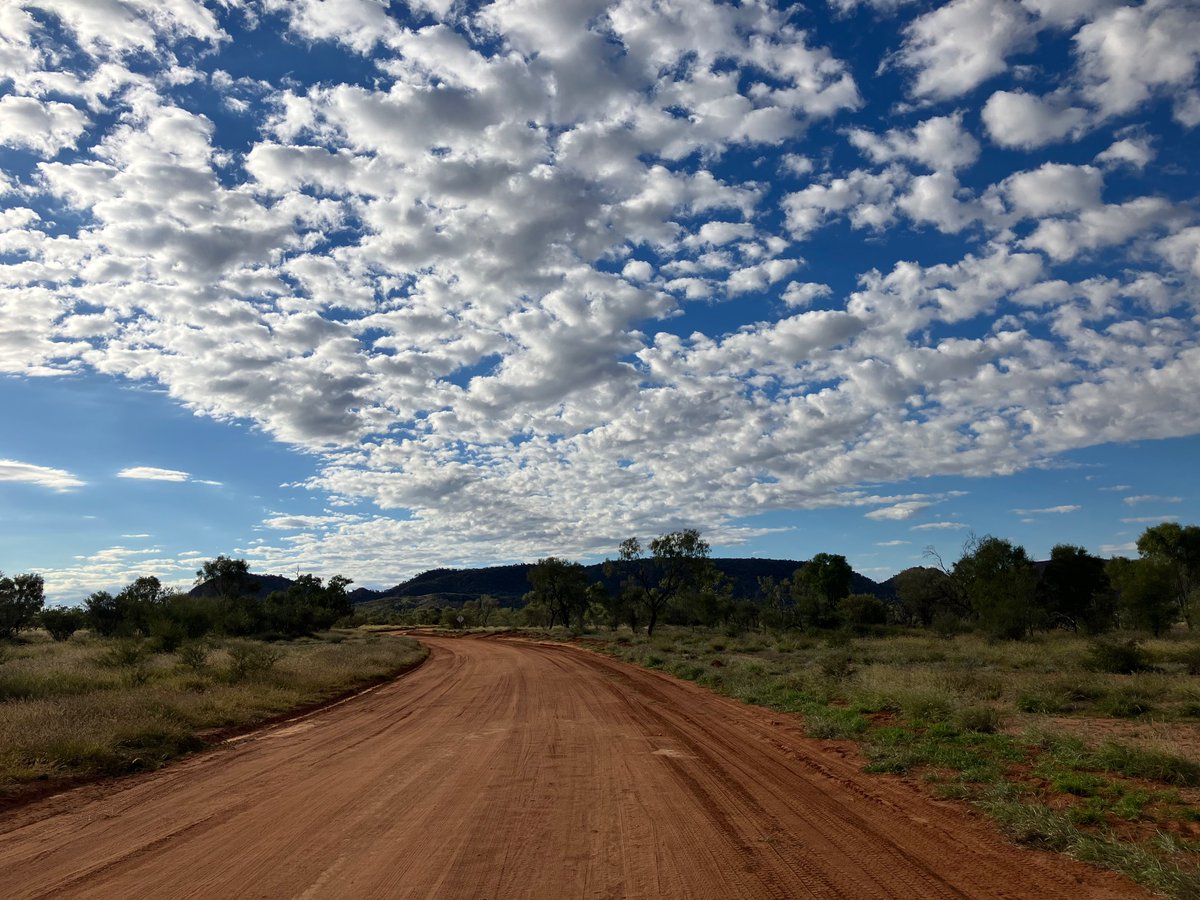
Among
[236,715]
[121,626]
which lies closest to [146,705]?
[236,715]

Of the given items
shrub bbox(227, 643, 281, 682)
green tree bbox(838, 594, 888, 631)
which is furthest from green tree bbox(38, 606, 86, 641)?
green tree bbox(838, 594, 888, 631)

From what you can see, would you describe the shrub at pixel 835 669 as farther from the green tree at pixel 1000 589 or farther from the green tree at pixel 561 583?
the green tree at pixel 561 583

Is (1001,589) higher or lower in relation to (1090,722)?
higher

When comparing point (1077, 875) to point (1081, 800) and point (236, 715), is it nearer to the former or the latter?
point (1081, 800)

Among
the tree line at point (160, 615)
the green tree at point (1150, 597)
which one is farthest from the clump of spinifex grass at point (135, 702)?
the green tree at point (1150, 597)

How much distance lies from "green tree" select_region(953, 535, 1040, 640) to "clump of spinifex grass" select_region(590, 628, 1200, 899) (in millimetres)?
8569

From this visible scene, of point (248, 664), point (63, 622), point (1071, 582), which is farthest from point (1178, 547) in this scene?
point (63, 622)

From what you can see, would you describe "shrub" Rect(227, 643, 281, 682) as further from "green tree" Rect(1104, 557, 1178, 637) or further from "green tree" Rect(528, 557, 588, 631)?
"green tree" Rect(528, 557, 588, 631)

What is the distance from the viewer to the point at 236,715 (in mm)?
16203

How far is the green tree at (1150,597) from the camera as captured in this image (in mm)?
39469

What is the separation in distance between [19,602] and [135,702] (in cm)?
5494

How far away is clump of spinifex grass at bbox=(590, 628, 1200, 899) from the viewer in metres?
7.27

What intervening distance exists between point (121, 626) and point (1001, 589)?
47.7 metres

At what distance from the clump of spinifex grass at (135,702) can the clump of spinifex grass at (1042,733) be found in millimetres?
11796
